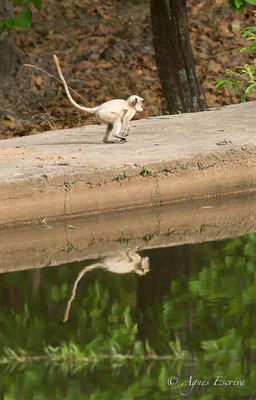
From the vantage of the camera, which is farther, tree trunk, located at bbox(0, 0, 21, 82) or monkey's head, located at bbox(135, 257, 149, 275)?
tree trunk, located at bbox(0, 0, 21, 82)

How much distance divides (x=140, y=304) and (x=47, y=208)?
2.37 m

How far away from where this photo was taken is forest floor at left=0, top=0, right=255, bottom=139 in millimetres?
13344

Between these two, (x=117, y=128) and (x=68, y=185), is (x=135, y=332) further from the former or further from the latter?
(x=117, y=128)

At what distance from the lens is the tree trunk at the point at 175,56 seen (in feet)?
35.0

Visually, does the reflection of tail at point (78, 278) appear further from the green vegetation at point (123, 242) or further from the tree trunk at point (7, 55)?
the tree trunk at point (7, 55)

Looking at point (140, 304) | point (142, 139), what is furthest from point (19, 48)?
point (140, 304)

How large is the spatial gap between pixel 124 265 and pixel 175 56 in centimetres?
617

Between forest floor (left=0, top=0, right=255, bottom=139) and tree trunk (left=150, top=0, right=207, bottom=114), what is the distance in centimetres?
114

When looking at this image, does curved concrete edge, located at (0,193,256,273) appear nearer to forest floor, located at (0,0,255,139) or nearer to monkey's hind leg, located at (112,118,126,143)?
monkey's hind leg, located at (112,118,126,143)

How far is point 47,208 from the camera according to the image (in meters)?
6.46

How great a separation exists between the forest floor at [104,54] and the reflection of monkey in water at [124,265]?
6993mm

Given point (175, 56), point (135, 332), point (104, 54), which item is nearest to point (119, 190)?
point (135, 332)

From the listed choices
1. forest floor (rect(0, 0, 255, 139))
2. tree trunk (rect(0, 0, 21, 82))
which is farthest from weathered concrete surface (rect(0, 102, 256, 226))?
tree trunk (rect(0, 0, 21, 82))

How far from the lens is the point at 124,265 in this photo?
16.8ft
